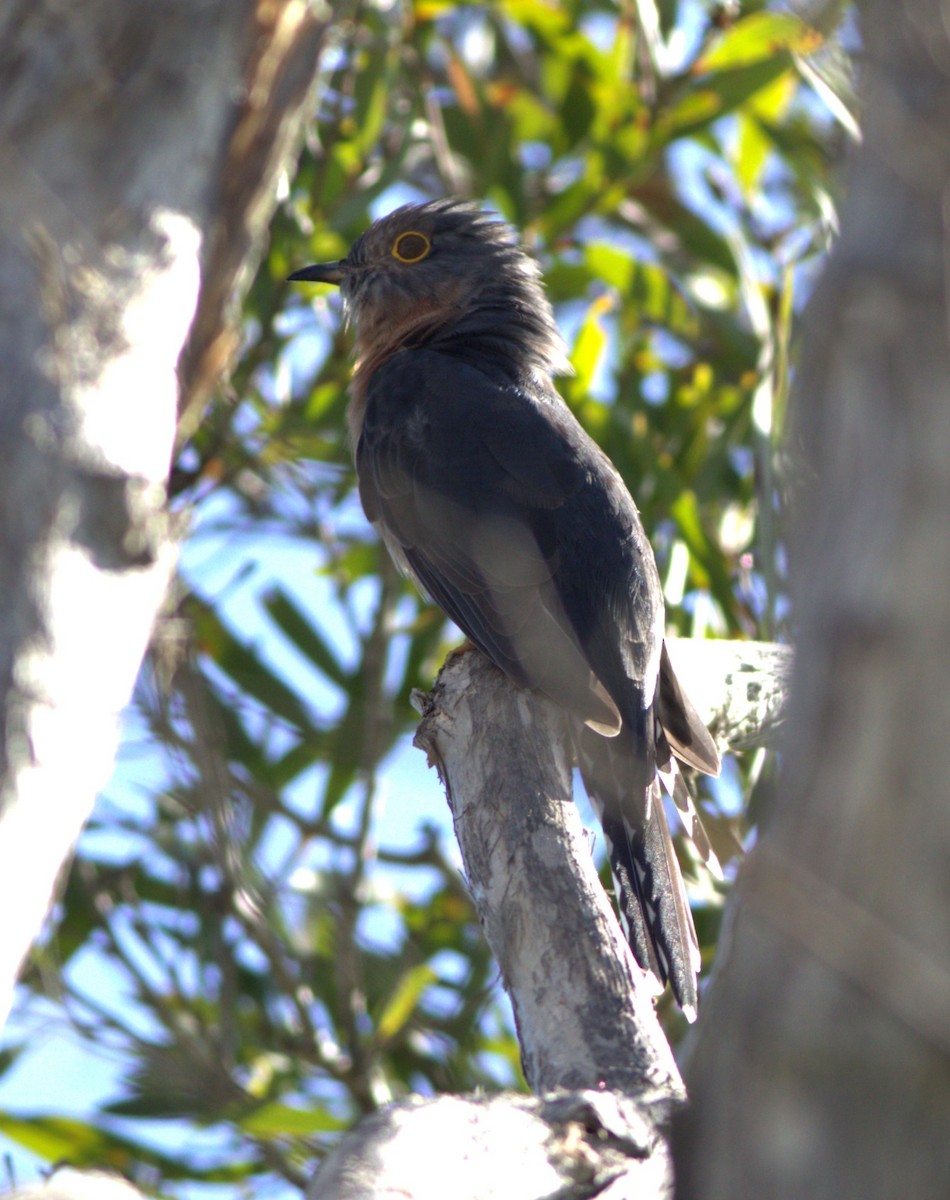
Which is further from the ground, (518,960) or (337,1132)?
(518,960)

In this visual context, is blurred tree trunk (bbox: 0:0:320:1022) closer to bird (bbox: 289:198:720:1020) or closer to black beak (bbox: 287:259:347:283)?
bird (bbox: 289:198:720:1020)

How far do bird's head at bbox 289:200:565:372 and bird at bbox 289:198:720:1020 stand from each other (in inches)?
1.5

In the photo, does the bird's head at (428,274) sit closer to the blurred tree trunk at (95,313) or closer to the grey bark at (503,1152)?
the grey bark at (503,1152)

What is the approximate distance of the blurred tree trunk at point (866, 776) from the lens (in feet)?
3.67

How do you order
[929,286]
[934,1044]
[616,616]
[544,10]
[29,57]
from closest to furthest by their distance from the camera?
[934,1044] → [929,286] → [29,57] → [616,616] → [544,10]

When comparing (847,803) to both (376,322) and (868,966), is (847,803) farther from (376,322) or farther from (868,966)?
(376,322)

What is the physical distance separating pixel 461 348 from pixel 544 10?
297 cm

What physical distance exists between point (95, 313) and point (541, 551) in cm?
347

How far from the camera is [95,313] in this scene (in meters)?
1.58

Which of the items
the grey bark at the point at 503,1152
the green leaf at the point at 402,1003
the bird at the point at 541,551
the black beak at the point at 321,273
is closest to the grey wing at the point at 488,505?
the bird at the point at 541,551

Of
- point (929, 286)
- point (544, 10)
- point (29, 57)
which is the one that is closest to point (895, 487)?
point (929, 286)

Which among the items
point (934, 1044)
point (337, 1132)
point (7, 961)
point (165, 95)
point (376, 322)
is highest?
point (376, 322)

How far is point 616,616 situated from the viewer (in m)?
4.79

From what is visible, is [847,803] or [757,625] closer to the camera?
[847,803]
